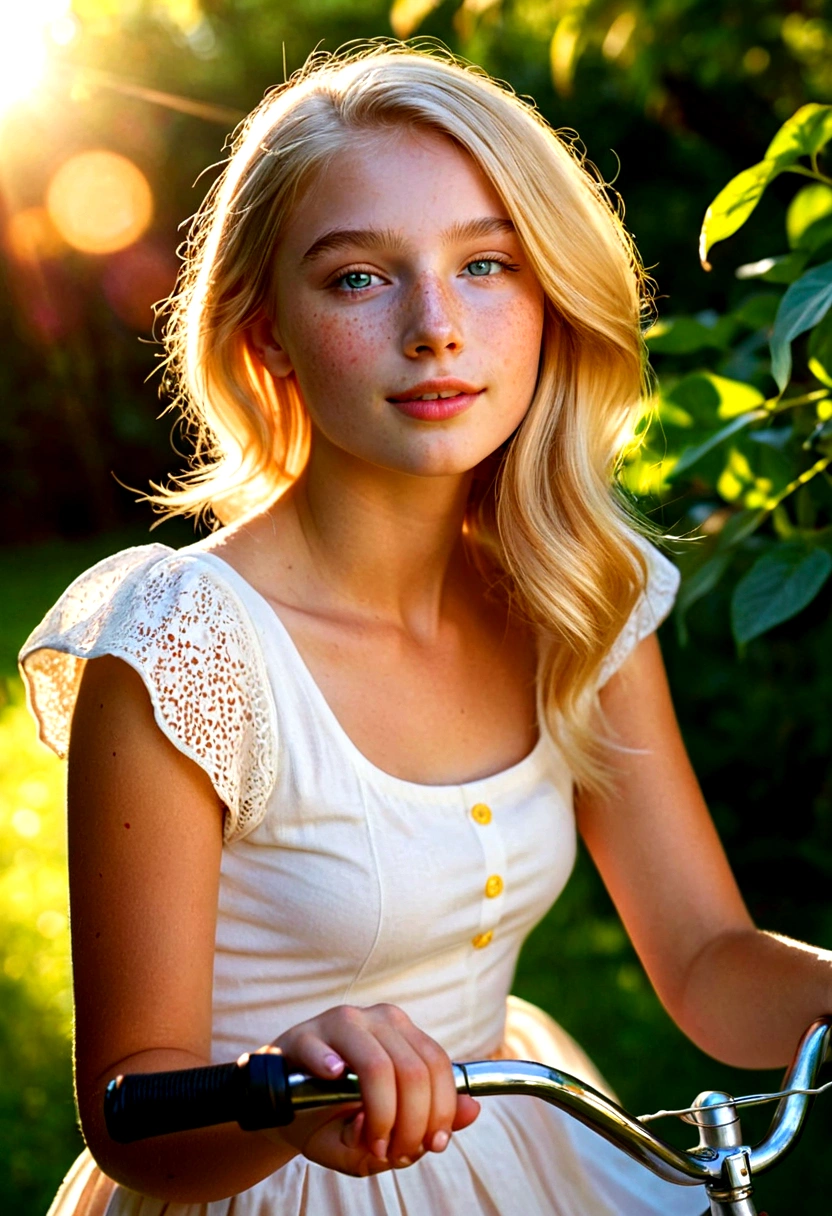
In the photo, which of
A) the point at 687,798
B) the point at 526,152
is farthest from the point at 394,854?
the point at 526,152

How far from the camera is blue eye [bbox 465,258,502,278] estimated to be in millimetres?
1680

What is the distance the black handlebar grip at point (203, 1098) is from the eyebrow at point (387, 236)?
98cm

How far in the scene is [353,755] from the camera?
1.70 meters

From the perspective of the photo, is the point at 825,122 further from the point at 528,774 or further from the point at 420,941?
the point at 420,941

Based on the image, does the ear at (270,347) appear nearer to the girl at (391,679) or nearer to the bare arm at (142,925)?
the girl at (391,679)

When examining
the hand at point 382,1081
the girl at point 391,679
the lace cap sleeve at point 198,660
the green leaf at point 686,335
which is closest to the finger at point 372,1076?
the hand at point 382,1081

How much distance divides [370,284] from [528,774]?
0.69 metres

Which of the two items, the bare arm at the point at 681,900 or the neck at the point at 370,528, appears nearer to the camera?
the bare arm at the point at 681,900

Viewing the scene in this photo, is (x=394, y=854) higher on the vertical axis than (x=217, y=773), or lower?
lower

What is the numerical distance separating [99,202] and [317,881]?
34.5 ft

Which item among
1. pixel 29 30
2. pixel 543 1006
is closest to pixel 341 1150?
pixel 29 30

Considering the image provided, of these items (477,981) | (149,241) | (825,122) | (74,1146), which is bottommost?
(74,1146)

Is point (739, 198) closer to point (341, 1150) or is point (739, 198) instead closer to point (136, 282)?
point (341, 1150)

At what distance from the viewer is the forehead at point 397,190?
64.2 inches
